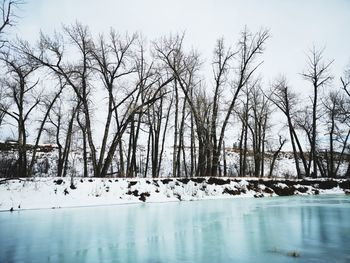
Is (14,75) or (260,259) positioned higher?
(14,75)

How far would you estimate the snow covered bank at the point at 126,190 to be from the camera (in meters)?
12.2

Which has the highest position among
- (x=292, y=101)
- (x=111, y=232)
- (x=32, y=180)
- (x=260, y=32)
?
(x=260, y=32)

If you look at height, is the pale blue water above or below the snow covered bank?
below

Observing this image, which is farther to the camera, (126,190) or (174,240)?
(126,190)

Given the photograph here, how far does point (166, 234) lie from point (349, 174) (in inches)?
1039

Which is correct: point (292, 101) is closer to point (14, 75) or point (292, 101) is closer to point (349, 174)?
point (349, 174)

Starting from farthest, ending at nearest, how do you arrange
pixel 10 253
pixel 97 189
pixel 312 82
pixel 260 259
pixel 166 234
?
pixel 312 82
pixel 97 189
pixel 166 234
pixel 10 253
pixel 260 259

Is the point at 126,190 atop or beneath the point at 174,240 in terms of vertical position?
atop

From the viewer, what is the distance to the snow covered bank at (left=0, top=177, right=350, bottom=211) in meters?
12.2

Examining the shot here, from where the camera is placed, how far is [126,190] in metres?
15.0

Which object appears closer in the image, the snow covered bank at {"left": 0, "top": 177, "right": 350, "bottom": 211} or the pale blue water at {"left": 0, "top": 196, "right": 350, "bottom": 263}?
the pale blue water at {"left": 0, "top": 196, "right": 350, "bottom": 263}

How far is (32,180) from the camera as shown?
12828 mm

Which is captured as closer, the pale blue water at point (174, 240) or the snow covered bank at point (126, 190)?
the pale blue water at point (174, 240)

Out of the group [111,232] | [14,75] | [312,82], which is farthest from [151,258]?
[312,82]
